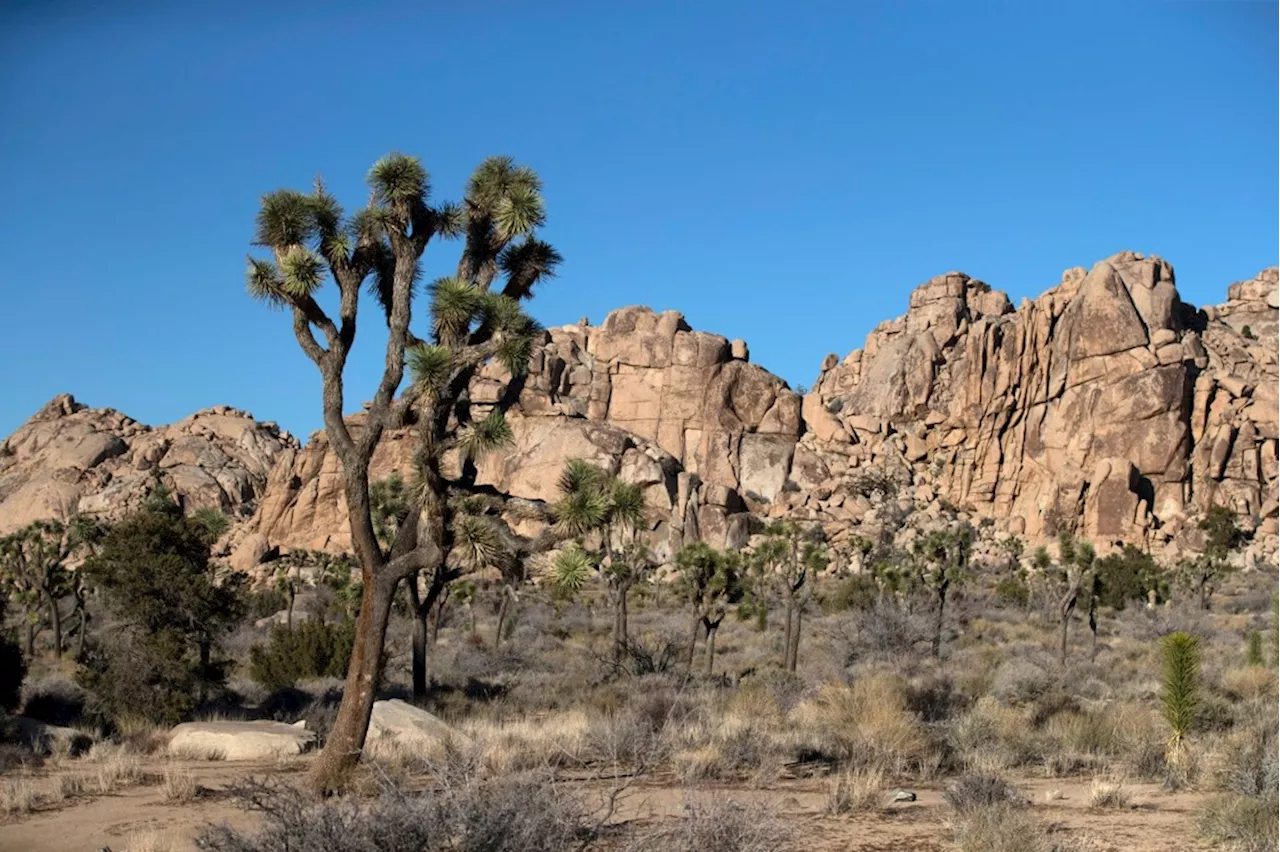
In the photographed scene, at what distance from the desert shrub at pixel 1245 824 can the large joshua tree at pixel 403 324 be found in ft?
24.2

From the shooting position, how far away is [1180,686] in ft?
45.7

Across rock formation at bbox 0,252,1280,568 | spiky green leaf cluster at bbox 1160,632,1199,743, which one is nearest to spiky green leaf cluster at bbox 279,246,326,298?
spiky green leaf cluster at bbox 1160,632,1199,743

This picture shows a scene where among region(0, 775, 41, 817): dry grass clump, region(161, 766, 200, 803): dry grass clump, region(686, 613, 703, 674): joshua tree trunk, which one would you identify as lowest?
region(0, 775, 41, 817): dry grass clump

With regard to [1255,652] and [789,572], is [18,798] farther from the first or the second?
[789,572]

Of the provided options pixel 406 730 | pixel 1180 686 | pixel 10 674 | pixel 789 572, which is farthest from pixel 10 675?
pixel 789 572

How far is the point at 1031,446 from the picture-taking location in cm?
7669

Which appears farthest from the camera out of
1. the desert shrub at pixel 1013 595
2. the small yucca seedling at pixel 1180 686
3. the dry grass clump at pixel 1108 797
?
the desert shrub at pixel 1013 595

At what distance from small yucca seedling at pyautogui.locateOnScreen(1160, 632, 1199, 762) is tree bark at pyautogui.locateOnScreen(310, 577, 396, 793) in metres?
9.24

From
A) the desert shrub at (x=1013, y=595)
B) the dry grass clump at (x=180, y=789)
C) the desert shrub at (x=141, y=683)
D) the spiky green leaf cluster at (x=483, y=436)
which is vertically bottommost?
the dry grass clump at (x=180, y=789)

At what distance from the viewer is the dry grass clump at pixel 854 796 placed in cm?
1094

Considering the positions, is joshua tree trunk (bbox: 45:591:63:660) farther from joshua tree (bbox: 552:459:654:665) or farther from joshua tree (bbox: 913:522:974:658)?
joshua tree (bbox: 913:522:974:658)

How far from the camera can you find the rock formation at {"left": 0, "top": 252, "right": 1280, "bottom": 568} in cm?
7150

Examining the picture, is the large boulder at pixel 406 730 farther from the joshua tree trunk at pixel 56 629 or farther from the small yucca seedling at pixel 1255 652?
the joshua tree trunk at pixel 56 629

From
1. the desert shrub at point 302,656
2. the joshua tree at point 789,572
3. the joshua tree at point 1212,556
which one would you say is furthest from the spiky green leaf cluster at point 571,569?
the joshua tree at point 1212,556
